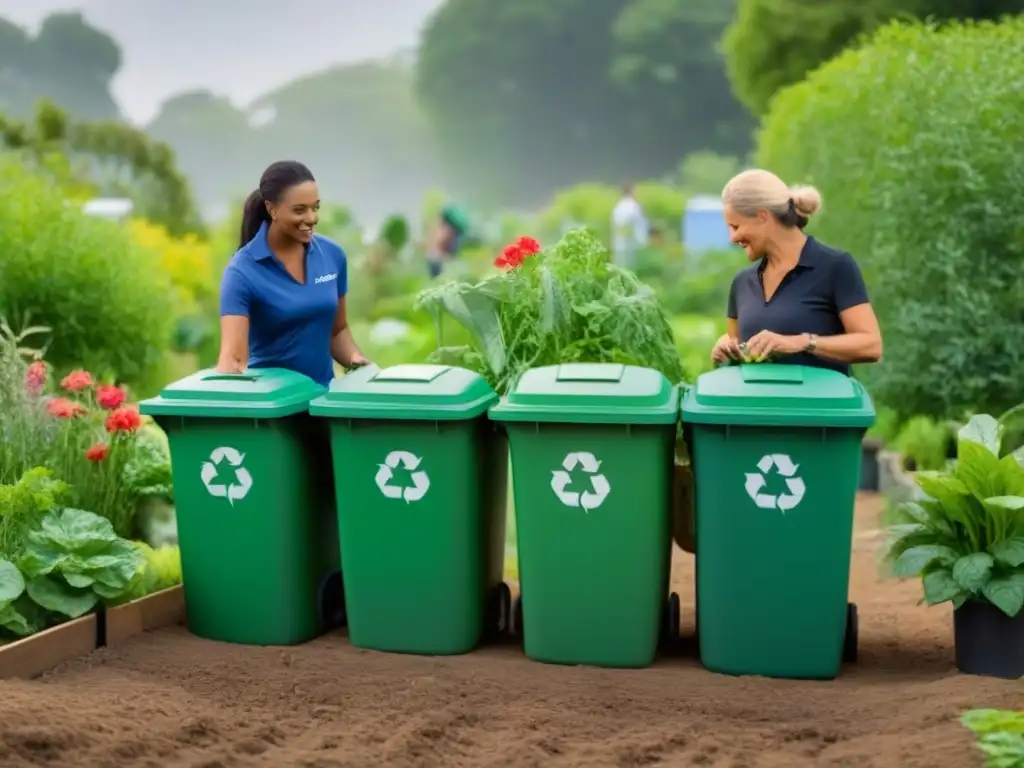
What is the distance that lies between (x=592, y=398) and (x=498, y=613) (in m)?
1.16

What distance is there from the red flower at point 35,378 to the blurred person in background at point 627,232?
14.4 metres

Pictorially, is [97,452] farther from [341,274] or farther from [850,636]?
[850,636]

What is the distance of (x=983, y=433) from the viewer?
16.9ft

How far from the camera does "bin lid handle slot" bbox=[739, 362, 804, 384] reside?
480 cm

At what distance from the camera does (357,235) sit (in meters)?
18.8

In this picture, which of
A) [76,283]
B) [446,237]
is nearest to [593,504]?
[76,283]

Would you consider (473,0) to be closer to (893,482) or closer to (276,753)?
(893,482)

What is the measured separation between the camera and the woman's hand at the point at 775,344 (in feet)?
16.2

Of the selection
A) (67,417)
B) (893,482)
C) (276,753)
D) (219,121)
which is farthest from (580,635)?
(219,121)

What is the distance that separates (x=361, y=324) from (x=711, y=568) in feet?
33.8

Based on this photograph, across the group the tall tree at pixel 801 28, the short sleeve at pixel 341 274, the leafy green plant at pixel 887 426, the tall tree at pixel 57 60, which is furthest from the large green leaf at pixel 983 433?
the tall tree at pixel 57 60

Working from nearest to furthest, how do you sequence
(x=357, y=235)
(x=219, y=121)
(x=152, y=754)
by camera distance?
(x=152, y=754), (x=357, y=235), (x=219, y=121)

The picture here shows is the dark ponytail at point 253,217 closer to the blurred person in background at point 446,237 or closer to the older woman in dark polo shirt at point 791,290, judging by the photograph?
the older woman in dark polo shirt at point 791,290

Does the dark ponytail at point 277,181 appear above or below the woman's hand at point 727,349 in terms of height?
above
